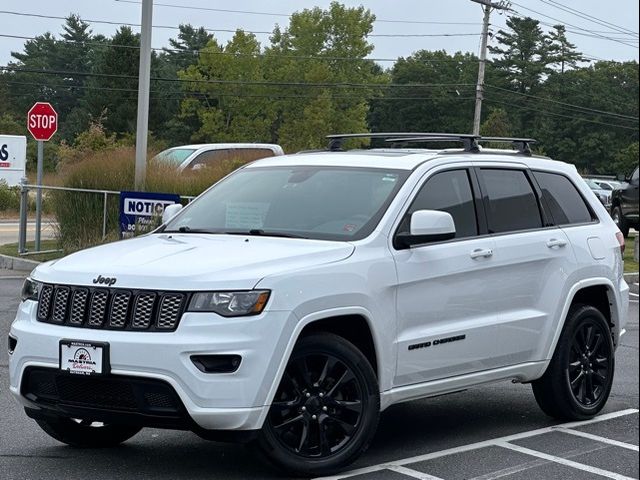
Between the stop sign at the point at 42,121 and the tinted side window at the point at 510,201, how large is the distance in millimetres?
15793

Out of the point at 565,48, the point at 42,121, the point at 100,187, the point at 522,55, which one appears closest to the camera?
the point at 565,48

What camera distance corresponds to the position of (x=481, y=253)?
6.95 metres

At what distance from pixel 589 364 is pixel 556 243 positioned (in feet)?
2.73

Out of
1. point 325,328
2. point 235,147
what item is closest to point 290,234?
point 325,328

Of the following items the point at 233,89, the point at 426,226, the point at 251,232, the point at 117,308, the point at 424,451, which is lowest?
the point at 424,451

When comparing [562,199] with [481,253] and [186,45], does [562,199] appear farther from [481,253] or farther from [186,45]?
[186,45]

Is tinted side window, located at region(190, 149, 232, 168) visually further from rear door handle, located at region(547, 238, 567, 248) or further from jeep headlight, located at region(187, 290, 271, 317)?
jeep headlight, located at region(187, 290, 271, 317)

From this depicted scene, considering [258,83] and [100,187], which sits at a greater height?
[258,83]

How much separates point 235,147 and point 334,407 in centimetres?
1911

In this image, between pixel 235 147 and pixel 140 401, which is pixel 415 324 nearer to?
pixel 140 401

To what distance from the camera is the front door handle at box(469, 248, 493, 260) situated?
691 centimetres

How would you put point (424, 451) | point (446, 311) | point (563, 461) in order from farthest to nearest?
point (424, 451) < point (446, 311) < point (563, 461)

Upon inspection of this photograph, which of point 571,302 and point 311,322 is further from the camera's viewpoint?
point 571,302

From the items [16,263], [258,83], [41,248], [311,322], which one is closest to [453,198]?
[311,322]
